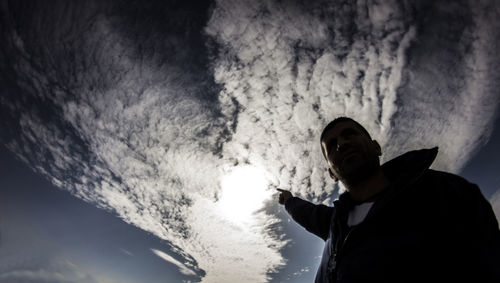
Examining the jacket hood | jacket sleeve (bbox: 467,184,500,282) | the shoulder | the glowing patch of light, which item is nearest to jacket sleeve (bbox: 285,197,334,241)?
the jacket hood

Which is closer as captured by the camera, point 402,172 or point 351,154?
point 402,172

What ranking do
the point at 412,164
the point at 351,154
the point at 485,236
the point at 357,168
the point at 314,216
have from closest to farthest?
1. the point at 485,236
2. the point at 412,164
3. the point at 357,168
4. the point at 351,154
5. the point at 314,216

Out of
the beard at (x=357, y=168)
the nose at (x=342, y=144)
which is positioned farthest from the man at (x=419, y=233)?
the nose at (x=342, y=144)

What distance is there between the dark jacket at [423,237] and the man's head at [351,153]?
0.38 meters

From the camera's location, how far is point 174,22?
5215mm

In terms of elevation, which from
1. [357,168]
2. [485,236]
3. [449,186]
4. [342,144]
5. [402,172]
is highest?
[342,144]

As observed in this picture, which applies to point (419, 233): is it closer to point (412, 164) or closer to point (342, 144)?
point (412, 164)

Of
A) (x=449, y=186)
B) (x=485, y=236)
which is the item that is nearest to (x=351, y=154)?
(x=449, y=186)

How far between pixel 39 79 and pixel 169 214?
925 cm

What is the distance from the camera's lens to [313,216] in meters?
2.17

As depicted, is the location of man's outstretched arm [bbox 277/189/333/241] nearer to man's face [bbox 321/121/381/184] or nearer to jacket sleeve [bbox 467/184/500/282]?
man's face [bbox 321/121/381/184]

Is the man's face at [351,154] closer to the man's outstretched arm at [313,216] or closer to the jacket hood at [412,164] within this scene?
Answer: the jacket hood at [412,164]

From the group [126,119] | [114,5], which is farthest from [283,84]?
[126,119]

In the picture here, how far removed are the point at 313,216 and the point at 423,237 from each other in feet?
3.99
